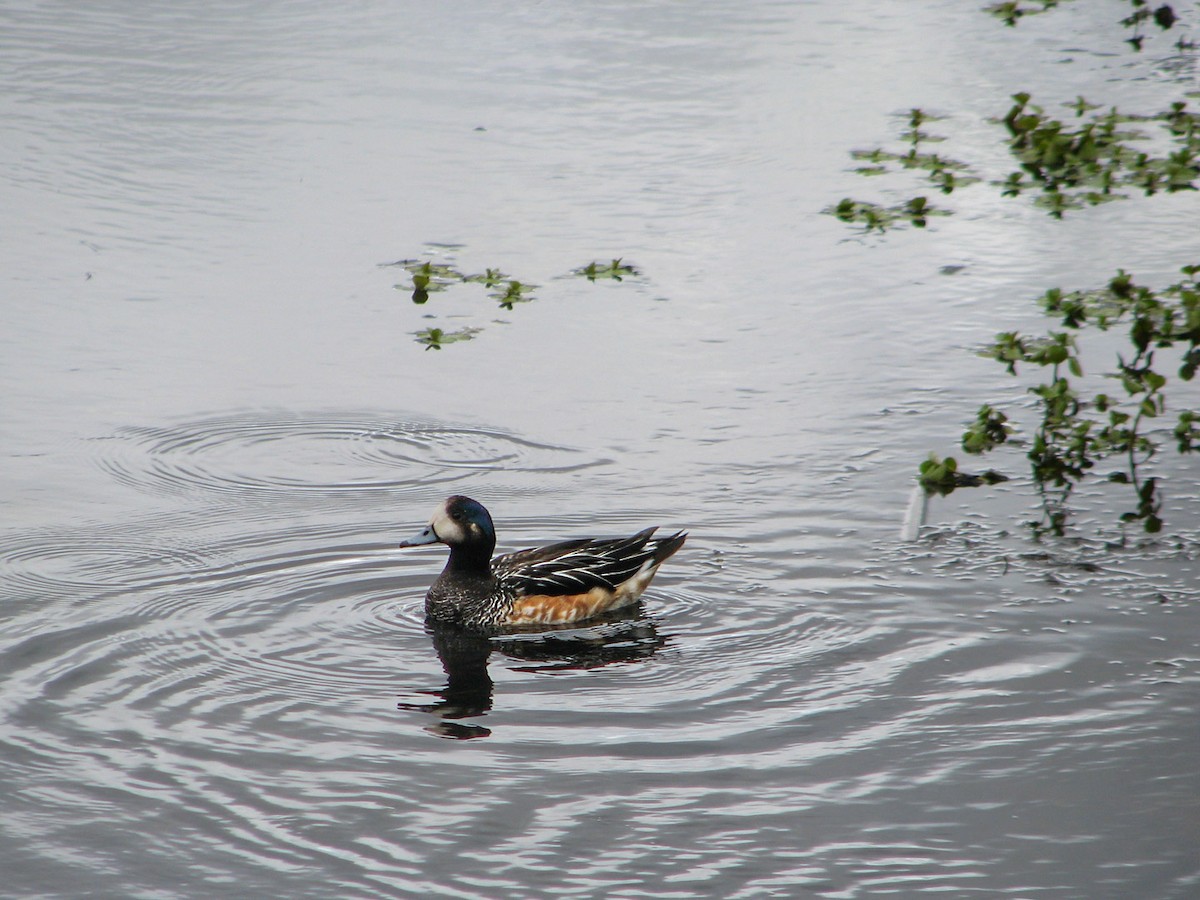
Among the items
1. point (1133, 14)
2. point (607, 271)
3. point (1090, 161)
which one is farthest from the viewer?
point (1133, 14)

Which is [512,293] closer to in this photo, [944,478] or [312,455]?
[312,455]

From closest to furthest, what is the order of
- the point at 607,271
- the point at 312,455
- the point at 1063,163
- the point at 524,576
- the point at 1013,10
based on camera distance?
1. the point at 524,576
2. the point at 312,455
3. the point at 607,271
4. the point at 1063,163
5. the point at 1013,10

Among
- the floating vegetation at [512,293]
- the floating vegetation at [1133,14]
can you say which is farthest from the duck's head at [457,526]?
the floating vegetation at [1133,14]

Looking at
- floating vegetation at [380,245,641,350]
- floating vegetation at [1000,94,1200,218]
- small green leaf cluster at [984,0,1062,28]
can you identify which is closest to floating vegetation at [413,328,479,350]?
floating vegetation at [380,245,641,350]

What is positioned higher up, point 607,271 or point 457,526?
point 607,271

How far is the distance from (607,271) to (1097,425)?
4537 mm

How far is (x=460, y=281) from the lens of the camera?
13836 millimetres

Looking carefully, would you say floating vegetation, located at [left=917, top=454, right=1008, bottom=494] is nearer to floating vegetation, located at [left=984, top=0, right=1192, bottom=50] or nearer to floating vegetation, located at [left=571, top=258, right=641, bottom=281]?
floating vegetation, located at [left=571, top=258, right=641, bottom=281]

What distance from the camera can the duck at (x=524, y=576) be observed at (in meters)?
8.92

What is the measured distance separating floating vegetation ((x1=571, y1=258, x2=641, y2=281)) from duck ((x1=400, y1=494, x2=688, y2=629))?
523 centimetres

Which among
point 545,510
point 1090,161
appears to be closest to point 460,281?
point 545,510

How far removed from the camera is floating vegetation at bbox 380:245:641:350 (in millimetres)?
12875

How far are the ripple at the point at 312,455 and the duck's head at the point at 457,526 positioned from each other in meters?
1.39

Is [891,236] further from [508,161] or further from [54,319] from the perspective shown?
[54,319]
